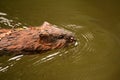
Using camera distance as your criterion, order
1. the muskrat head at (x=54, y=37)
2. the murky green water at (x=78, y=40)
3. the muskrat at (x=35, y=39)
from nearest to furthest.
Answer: the murky green water at (x=78, y=40) < the muskrat at (x=35, y=39) < the muskrat head at (x=54, y=37)

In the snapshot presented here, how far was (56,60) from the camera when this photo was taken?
2.82m

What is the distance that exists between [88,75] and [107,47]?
598mm

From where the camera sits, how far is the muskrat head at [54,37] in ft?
9.76

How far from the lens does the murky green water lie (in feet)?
8.84

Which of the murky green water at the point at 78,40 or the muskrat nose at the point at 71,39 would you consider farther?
the muskrat nose at the point at 71,39

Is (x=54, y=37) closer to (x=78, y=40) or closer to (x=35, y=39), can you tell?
(x=35, y=39)

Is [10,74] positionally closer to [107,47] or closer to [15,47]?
[15,47]

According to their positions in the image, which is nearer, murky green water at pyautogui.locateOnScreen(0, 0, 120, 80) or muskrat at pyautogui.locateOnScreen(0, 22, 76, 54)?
murky green water at pyautogui.locateOnScreen(0, 0, 120, 80)

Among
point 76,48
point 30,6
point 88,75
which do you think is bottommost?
point 88,75

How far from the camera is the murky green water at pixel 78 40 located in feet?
8.84

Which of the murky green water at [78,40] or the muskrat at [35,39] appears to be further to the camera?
the muskrat at [35,39]

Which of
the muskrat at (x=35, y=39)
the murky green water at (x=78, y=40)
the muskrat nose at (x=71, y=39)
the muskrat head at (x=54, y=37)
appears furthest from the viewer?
the muskrat nose at (x=71, y=39)

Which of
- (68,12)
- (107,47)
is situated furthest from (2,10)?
(107,47)

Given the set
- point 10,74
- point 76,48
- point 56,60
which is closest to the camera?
point 10,74
